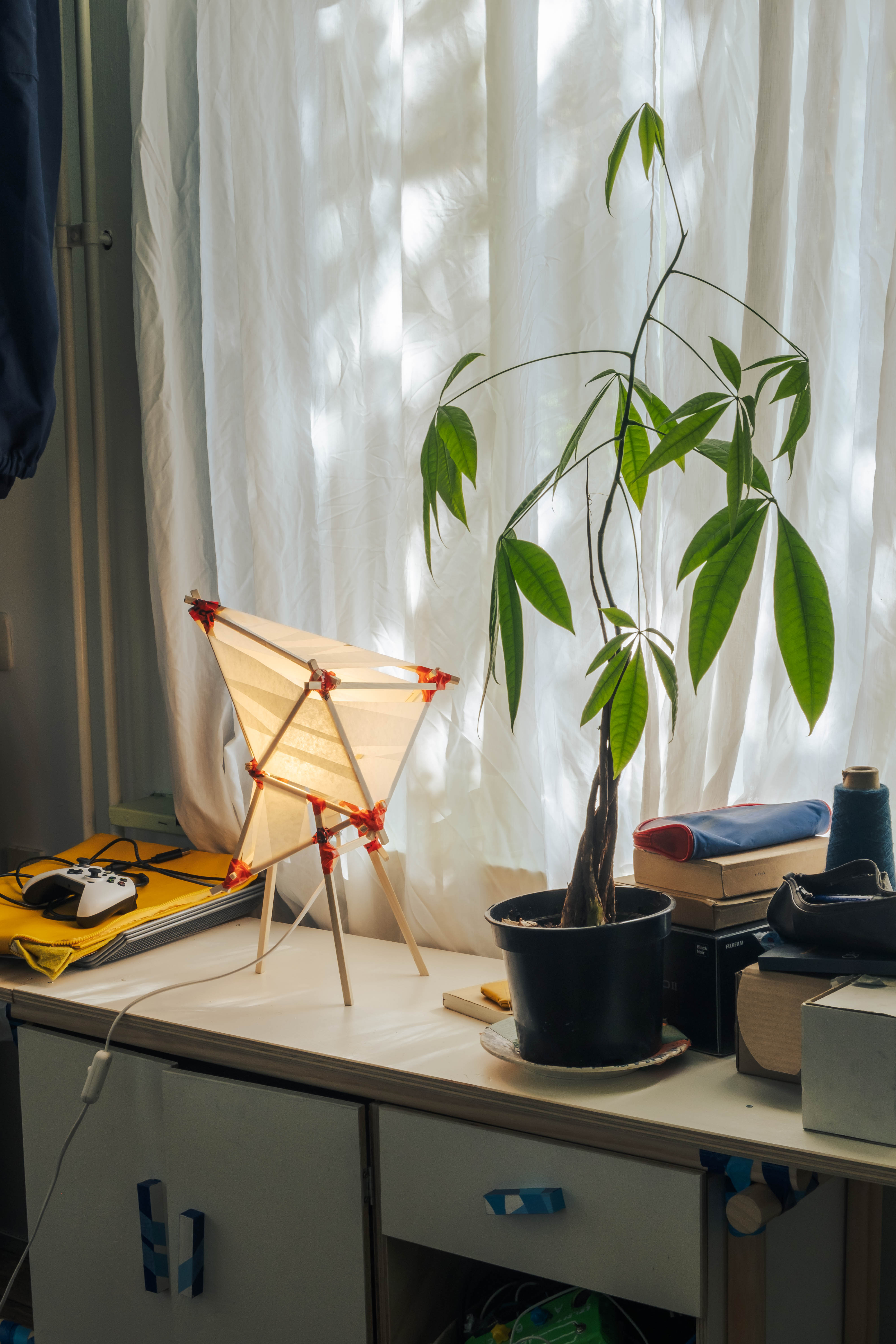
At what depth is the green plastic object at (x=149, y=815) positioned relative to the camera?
1637 mm

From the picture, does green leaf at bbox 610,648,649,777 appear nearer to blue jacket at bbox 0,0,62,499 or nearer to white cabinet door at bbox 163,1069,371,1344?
white cabinet door at bbox 163,1069,371,1344

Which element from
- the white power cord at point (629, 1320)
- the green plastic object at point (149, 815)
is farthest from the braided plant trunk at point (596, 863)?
the green plastic object at point (149, 815)

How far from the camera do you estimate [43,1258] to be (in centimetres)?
119

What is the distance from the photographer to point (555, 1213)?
87cm

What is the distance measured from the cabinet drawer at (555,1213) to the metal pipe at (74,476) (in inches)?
37.3

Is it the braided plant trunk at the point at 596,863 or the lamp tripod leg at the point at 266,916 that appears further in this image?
the lamp tripod leg at the point at 266,916

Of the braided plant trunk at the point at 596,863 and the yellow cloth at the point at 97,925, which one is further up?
the braided plant trunk at the point at 596,863

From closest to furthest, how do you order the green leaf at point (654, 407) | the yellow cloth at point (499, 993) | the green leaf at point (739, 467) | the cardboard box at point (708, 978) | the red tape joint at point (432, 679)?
the green leaf at point (739, 467) < the green leaf at point (654, 407) < the cardboard box at point (708, 978) < the yellow cloth at point (499, 993) < the red tape joint at point (432, 679)

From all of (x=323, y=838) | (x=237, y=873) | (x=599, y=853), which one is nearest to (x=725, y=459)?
(x=599, y=853)

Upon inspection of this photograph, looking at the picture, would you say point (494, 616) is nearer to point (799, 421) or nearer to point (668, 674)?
point (668, 674)

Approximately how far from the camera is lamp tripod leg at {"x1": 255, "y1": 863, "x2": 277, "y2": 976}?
1.24 metres

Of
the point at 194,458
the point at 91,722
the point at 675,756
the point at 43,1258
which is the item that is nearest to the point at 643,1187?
the point at 675,756

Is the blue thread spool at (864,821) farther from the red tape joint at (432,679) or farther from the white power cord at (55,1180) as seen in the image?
the white power cord at (55,1180)

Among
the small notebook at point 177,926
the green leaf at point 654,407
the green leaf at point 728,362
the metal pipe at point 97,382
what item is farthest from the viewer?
the metal pipe at point 97,382
